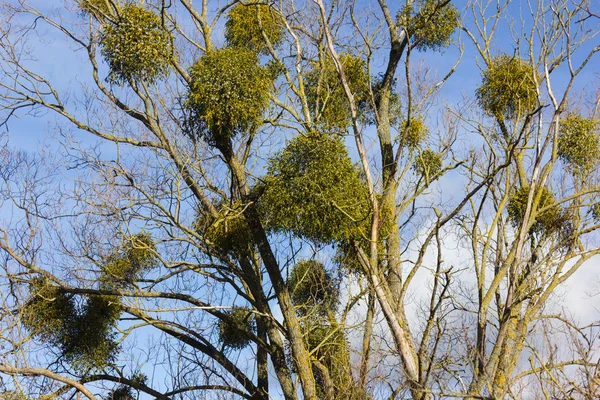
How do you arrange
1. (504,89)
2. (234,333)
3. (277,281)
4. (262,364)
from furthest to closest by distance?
(504,89) < (234,333) < (262,364) < (277,281)

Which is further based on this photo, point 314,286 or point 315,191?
point 314,286

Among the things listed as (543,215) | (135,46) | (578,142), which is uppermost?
(578,142)

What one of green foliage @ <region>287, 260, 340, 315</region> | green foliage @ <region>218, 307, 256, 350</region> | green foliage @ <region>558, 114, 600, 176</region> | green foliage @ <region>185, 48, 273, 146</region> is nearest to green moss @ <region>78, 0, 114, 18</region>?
green foliage @ <region>185, 48, 273, 146</region>

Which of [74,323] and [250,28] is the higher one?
[250,28]

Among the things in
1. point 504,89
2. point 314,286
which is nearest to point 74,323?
point 314,286

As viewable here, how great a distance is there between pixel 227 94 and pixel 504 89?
5.00 m

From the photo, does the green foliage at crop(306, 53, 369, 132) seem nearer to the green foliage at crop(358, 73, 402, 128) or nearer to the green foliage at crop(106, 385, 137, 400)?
the green foliage at crop(358, 73, 402, 128)

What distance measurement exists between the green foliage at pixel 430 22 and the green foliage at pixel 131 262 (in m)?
4.84

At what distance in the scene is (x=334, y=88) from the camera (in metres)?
11.3

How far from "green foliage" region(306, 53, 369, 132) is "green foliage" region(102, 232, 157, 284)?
2.88 metres

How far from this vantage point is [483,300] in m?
8.81

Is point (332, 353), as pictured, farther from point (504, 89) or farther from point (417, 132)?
point (504, 89)

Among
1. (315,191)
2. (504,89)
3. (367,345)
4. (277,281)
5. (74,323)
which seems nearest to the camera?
(315,191)

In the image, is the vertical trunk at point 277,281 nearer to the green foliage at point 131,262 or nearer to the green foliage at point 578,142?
the green foliage at point 131,262
